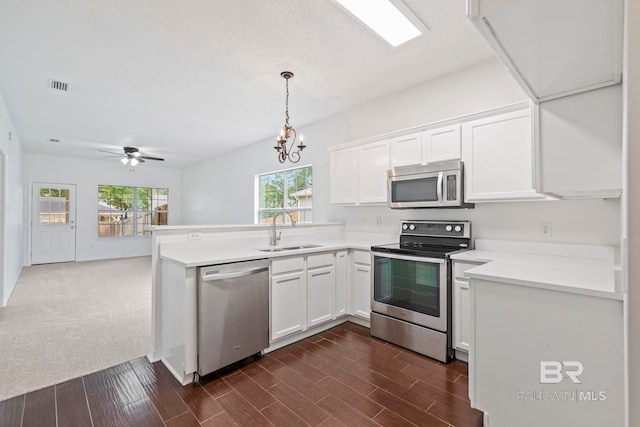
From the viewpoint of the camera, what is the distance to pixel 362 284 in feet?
10.7

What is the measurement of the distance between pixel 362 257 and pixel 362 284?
30 centimetres

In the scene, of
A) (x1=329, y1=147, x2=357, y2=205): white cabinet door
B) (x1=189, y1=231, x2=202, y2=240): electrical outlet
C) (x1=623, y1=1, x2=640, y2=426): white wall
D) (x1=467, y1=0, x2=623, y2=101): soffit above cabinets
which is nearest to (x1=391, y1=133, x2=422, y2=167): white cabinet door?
(x1=329, y1=147, x2=357, y2=205): white cabinet door

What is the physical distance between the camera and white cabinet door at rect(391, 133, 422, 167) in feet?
10.1

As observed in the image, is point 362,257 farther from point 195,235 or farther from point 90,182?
point 90,182

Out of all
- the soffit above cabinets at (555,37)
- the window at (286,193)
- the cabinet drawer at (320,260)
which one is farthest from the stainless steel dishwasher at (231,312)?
the soffit above cabinets at (555,37)

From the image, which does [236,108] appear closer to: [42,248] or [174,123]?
[174,123]

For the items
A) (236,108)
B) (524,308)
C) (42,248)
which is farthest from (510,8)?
(42,248)

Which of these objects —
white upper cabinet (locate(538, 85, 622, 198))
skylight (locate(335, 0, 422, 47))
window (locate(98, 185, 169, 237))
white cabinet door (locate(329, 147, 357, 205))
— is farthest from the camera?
window (locate(98, 185, 169, 237))

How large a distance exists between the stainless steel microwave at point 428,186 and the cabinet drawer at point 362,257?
0.61 meters

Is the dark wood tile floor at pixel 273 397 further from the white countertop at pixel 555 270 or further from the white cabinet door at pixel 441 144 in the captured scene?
the white cabinet door at pixel 441 144

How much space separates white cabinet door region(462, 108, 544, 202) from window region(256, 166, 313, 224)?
249 centimetres

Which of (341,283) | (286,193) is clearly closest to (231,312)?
(341,283)

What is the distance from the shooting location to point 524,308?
5.18ft

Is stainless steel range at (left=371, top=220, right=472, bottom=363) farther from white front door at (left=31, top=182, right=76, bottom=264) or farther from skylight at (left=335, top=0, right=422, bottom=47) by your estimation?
white front door at (left=31, top=182, right=76, bottom=264)
